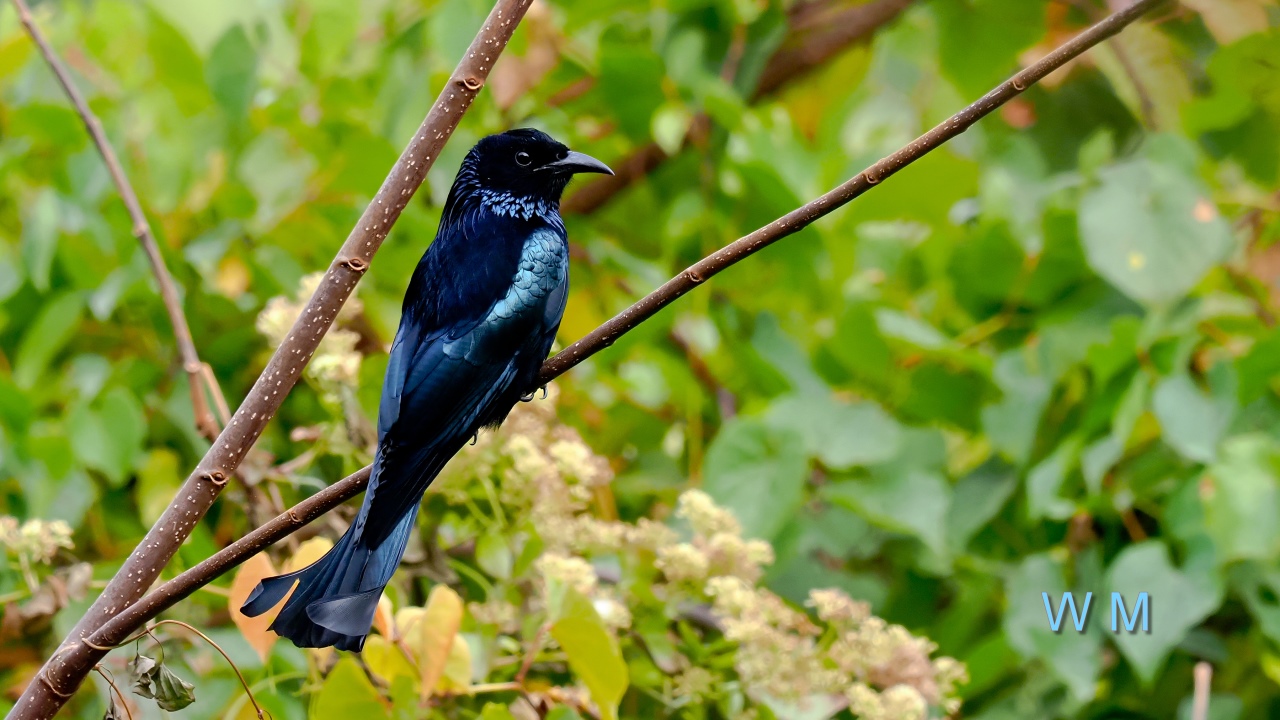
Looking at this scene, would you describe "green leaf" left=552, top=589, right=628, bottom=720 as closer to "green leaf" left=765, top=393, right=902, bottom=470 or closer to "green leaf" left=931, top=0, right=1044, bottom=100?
"green leaf" left=765, top=393, right=902, bottom=470

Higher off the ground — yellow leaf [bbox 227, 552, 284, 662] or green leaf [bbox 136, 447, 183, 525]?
green leaf [bbox 136, 447, 183, 525]

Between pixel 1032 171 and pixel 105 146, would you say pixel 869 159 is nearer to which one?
pixel 1032 171

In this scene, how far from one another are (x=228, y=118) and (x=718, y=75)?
42.5 inches

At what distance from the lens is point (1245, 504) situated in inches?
Result: 74.0

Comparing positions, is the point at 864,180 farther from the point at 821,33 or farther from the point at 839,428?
the point at 821,33

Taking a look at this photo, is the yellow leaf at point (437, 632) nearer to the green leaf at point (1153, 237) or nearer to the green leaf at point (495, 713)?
the green leaf at point (495, 713)

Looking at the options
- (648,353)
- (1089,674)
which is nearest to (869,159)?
(648,353)

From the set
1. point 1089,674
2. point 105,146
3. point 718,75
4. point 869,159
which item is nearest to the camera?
point 105,146

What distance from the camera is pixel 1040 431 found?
2.28m

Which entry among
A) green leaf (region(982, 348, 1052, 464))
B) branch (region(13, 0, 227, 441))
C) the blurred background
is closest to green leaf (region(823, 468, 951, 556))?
the blurred background

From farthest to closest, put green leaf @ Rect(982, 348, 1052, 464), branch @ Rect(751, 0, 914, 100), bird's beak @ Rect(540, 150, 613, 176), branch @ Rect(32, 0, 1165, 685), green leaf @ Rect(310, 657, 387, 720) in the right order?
1. branch @ Rect(751, 0, 914, 100)
2. green leaf @ Rect(982, 348, 1052, 464)
3. bird's beak @ Rect(540, 150, 613, 176)
4. green leaf @ Rect(310, 657, 387, 720)
5. branch @ Rect(32, 0, 1165, 685)

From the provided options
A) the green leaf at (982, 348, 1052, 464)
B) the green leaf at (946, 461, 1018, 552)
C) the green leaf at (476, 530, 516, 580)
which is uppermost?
the green leaf at (982, 348, 1052, 464)

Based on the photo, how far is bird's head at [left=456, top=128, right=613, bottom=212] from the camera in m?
1.71

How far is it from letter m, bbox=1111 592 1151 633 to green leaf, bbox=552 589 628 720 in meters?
0.87
